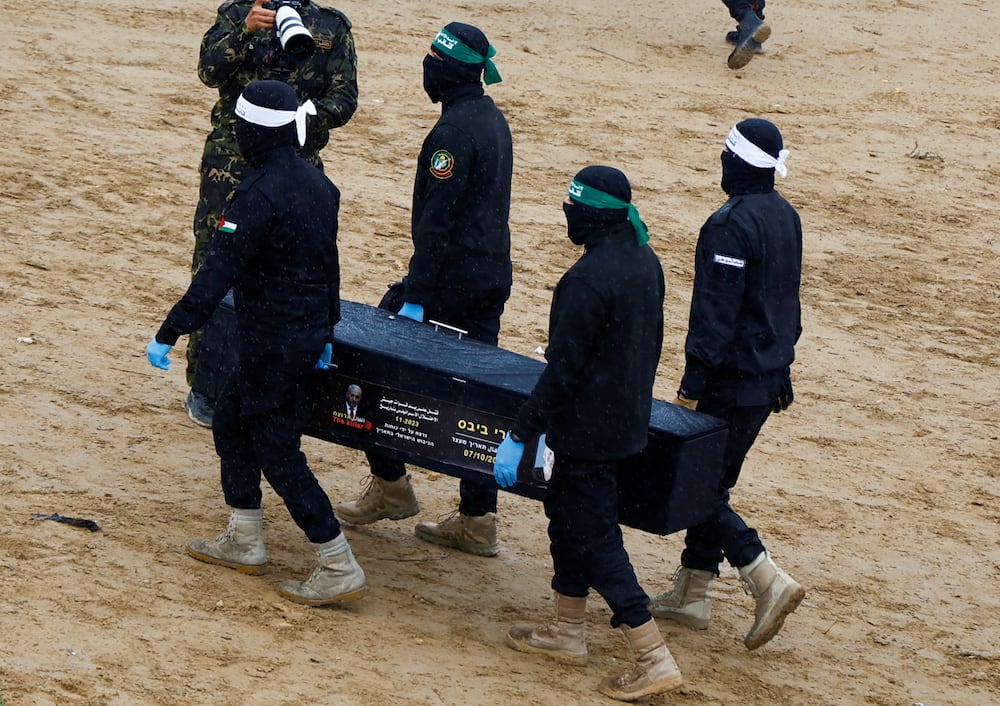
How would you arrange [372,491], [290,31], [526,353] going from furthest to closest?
[526,353] → [372,491] → [290,31]

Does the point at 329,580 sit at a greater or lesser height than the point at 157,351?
lesser

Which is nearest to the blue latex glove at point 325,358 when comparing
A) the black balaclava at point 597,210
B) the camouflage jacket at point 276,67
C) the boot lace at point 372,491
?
the black balaclava at point 597,210

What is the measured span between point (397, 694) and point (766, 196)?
2.60 metres

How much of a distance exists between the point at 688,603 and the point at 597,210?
212 centimetres

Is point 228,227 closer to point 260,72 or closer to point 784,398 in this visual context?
point 260,72

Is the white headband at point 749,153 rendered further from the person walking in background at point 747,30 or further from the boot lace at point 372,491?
the person walking in background at point 747,30

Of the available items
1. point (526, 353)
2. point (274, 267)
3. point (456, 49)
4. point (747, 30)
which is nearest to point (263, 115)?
point (274, 267)

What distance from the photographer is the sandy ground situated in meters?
5.97

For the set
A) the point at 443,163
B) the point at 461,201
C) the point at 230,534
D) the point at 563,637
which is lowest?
the point at 563,637

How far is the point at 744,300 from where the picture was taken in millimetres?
6270

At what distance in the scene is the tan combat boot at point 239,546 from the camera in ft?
20.9

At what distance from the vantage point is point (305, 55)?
24.6 ft

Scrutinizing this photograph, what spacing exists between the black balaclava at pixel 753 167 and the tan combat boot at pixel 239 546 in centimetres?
249

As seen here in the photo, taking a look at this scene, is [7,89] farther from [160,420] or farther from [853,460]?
[853,460]
